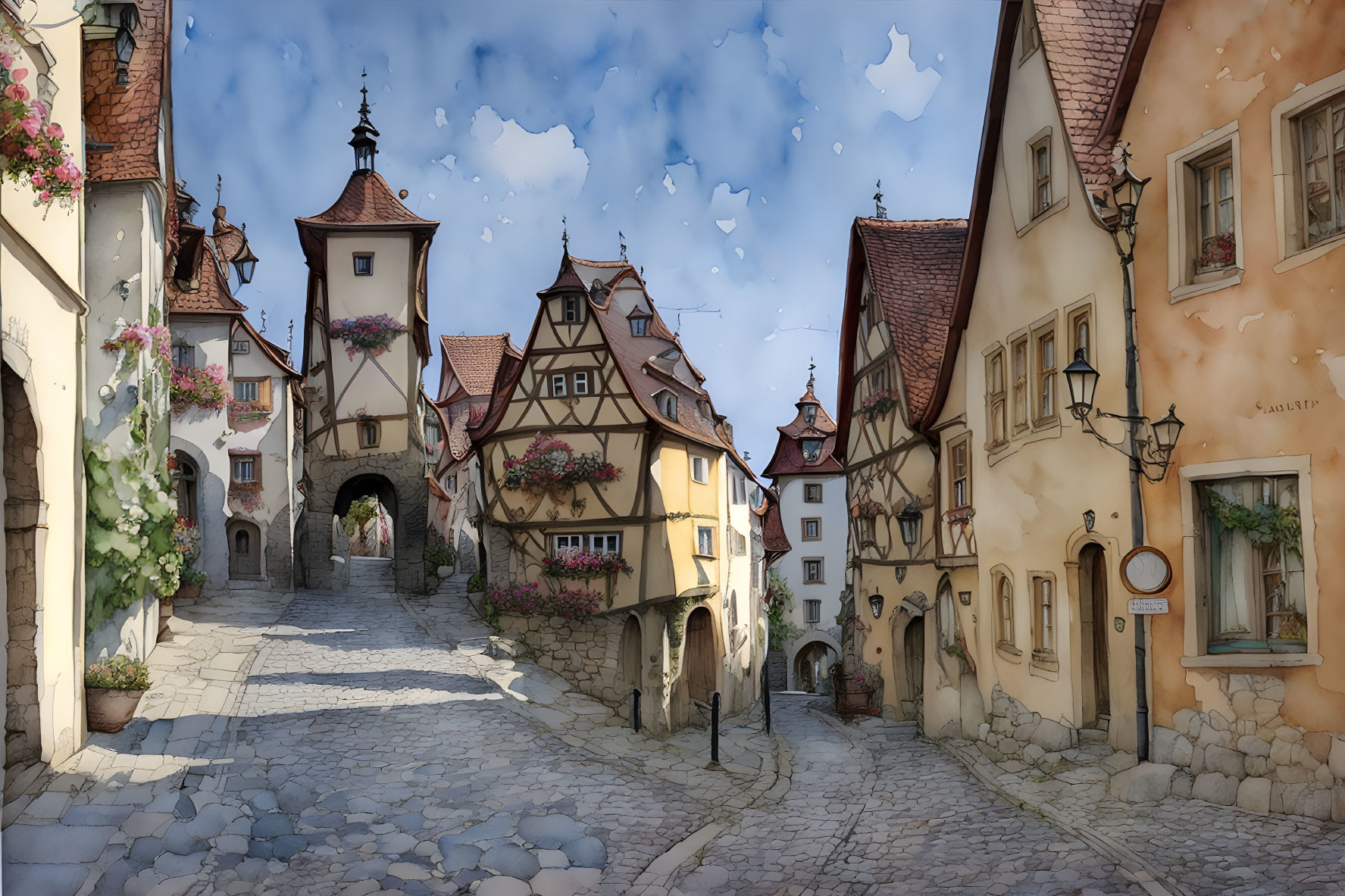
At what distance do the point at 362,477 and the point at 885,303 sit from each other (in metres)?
15.1

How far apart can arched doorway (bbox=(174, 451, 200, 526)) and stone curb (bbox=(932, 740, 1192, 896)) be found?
63.6 ft

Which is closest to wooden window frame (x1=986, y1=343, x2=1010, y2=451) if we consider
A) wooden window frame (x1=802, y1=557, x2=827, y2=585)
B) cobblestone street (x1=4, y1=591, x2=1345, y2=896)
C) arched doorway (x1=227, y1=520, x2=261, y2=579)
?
cobblestone street (x1=4, y1=591, x2=1345, y2=896)

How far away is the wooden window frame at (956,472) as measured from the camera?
54.1 feet

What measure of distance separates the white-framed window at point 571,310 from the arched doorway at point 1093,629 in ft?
37.2

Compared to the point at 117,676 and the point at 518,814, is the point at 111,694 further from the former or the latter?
the point at 518,814

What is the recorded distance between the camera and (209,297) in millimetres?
25422

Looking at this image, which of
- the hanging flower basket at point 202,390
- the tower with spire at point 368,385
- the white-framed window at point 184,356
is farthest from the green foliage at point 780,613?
the white-framed window at point 184,356

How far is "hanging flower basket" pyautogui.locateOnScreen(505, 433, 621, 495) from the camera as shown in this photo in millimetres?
20641

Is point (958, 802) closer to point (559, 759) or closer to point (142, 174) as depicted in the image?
point (559, 759)

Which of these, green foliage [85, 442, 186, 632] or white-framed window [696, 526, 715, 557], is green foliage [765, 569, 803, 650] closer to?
white-framed window [696, 526, 715, 557]

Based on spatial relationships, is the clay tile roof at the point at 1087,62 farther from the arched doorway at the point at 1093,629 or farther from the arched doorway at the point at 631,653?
the arched doorway at the point at 631,653

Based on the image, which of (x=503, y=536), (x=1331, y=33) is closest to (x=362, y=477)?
(x=503, y=536)

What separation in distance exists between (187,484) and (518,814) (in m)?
17.3

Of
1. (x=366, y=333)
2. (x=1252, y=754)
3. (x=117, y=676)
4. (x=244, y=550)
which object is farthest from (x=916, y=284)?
(x=244, y=550)
